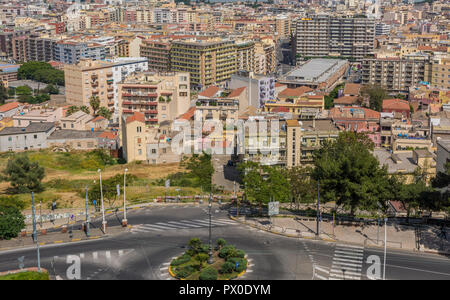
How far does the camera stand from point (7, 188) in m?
53.6

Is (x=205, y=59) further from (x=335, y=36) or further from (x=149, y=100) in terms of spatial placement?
(x=335, y=36)

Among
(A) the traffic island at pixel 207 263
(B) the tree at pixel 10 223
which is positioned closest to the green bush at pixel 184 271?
(A) the traffic island at pixel 207 263

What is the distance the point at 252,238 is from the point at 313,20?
372ft

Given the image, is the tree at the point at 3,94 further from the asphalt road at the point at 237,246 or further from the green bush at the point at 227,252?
the green bush at the point at 227,252

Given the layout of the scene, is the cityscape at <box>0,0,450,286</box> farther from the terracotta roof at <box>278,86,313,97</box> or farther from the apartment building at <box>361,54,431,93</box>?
the terracotta roof at <box>278,86,313,97</box>

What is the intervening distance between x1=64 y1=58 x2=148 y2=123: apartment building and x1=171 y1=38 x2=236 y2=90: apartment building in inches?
651

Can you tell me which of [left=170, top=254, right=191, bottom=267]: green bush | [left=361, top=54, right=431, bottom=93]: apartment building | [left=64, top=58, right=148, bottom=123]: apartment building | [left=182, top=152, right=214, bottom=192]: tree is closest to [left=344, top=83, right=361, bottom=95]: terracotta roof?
[left=361, top=54, right=431, bottom=93]: apartment building

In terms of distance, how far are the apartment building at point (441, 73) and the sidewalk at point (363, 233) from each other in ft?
204

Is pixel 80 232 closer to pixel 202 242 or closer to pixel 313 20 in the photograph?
pixel 202 242

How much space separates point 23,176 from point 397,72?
70.0 meters

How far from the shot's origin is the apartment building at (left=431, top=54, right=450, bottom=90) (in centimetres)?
9619

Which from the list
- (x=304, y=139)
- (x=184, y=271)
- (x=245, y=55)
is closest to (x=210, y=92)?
(x=304, y=139)

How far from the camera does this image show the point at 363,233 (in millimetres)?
39281

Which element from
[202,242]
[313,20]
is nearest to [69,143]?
[202,242]
